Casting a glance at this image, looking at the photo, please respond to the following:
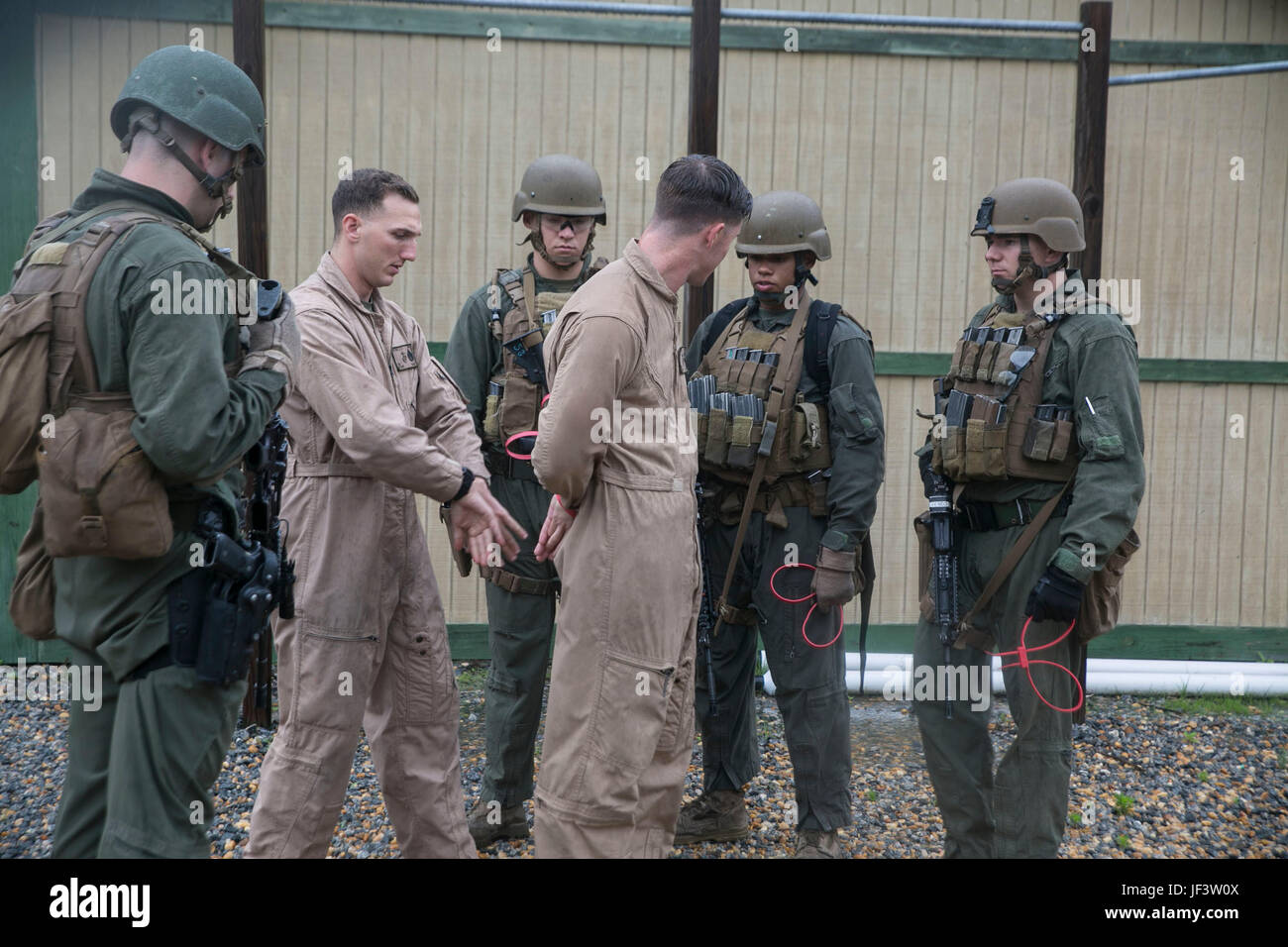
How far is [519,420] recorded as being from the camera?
14.0ft

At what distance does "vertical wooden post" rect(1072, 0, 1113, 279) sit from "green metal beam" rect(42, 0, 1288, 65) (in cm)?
148

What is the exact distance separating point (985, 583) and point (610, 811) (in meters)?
1.65

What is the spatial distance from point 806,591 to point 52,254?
2.67 meters

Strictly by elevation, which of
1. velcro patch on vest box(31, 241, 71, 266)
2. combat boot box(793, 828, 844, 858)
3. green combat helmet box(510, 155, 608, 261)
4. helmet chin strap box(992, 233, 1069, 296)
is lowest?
combat boot box(793, 828, 844, 858)

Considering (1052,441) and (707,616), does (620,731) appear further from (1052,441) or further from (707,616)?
(1052,441)

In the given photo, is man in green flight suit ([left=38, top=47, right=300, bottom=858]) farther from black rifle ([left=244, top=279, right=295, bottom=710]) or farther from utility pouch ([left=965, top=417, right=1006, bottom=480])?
utility pouch ([left=965, top=417, right=1006, bottom=480])

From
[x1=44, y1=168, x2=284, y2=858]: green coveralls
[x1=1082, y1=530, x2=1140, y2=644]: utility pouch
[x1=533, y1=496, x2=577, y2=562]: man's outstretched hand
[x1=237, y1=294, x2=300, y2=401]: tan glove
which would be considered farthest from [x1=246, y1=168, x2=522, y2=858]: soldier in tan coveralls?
[x1=1082, y1=530, x2=1140, y2=644]: utility pouch

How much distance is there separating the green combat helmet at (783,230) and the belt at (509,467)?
3.67ft

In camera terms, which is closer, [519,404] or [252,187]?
[519,404]

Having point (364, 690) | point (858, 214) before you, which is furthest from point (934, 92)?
point (364, 690)

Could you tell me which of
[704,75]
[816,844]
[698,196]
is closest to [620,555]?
[698,196]

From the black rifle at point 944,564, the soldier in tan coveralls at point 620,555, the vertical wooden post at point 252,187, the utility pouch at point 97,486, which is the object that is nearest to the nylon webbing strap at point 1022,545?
the black rifle at point 944,564

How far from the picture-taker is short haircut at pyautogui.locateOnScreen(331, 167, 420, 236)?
3.38 metres

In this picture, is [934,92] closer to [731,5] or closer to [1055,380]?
[731,5]
